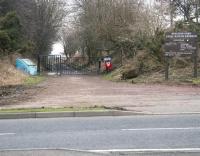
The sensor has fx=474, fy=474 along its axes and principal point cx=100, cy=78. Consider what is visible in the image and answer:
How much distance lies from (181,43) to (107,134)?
18.3 metres

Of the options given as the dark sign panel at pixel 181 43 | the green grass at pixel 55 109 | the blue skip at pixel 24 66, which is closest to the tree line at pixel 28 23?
the blue skip at pixel 24 66

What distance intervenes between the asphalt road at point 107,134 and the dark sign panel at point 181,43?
14.2 meters

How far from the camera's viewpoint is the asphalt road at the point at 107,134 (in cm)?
945

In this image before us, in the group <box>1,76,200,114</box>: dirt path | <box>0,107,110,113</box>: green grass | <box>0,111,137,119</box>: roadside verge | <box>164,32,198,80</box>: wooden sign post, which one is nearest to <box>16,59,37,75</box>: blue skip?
<box>164,32,198,80</box>: wooden sign post

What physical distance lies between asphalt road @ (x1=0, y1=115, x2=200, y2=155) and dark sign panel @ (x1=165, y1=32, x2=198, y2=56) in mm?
14194

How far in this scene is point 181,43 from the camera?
93.5ft

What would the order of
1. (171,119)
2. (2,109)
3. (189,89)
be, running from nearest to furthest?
(171,119)
(2,109)
(189,89)

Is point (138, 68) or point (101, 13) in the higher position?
point (101, 13)

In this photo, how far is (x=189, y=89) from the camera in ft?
78.5

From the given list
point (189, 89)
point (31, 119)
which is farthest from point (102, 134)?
point (189, 89)

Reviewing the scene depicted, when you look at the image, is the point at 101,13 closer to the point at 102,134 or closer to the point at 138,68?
the point at 138,68

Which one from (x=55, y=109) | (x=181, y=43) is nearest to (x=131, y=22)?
(x=181, y=43)

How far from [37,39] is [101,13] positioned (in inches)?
556

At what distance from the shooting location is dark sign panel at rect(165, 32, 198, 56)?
28266mm
